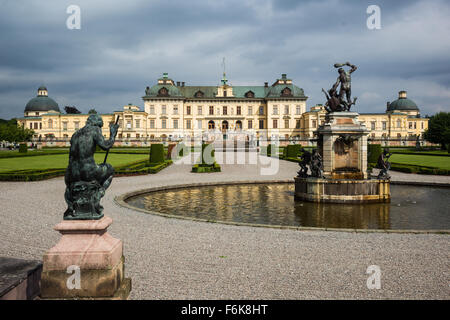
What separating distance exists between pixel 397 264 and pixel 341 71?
7.93 meters

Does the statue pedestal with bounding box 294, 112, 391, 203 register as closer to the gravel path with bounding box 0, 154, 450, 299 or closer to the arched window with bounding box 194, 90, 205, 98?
the gravel path with bounding box 0, 154, 450, 299

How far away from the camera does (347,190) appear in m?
10.7

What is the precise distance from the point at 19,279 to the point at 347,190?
9.57m

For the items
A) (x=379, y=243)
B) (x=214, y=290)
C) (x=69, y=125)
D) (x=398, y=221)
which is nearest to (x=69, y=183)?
(x=214, y=290)

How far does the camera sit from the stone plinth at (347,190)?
421 inches

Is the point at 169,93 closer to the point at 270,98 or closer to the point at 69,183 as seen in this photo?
the point at 270,98

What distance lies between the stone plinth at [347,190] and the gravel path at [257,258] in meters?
4.15

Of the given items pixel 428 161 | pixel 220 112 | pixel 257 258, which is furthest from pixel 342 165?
pixel 220 112

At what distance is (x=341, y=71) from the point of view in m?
11.3

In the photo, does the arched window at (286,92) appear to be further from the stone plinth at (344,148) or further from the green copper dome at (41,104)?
the green copper dome at (41,104)

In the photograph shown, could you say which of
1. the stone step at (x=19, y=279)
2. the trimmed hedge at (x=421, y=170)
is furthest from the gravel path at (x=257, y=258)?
the trimmed hedge at (x=421, y=170)

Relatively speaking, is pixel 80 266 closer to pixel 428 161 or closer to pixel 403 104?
pixel 428 161

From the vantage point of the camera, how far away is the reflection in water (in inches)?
328

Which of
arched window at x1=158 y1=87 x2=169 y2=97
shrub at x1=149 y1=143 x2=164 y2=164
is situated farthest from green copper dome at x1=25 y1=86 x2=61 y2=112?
shrub at x1=149 y1=143 x2=164 y2=164
